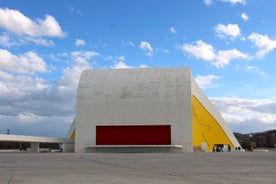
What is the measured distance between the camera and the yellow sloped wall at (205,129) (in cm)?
5694

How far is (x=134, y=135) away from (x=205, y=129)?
12.1 metres

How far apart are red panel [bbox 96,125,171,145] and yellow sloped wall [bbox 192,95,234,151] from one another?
4.38 meters

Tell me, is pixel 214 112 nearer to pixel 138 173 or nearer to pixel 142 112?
pixel 142 112

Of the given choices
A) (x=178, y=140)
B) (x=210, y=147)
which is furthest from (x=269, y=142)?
(x=178, y=140)

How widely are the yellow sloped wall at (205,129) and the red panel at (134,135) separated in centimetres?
438

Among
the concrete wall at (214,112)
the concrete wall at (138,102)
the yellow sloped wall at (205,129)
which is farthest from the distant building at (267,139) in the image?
the concrete wall at (138,102)

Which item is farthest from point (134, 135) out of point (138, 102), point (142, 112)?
point (138, 102)

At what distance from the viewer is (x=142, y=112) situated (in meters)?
56.8

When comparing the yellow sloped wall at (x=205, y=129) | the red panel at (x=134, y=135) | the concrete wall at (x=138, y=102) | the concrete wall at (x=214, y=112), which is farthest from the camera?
the concrete wall at (x=214, y=112)

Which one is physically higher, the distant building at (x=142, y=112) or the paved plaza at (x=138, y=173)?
the distant building at (x=142, y=112)

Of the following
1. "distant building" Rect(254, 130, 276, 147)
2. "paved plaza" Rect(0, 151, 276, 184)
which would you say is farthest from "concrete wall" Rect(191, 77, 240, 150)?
"distant building" Rect(254, 130, 276, 147)

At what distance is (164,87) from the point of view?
57.8 metres

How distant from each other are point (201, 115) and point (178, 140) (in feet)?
24.1

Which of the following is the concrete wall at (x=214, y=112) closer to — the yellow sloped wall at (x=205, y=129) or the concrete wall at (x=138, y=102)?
the yellow sloped wall at (x=205, y=129)
